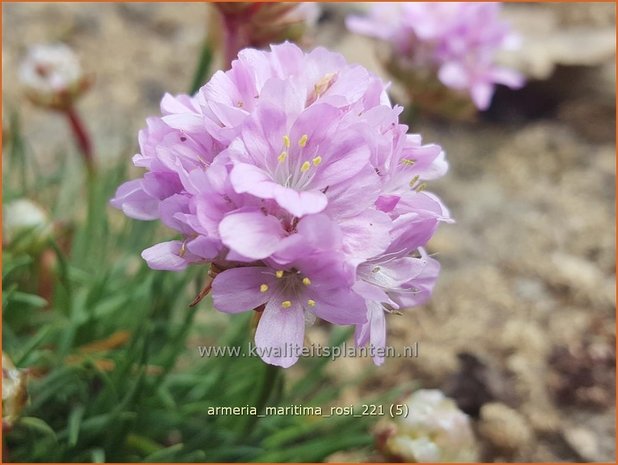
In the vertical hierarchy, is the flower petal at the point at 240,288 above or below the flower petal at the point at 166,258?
below

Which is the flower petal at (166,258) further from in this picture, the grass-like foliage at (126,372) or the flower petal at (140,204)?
the grass-like foliage at (126,372)

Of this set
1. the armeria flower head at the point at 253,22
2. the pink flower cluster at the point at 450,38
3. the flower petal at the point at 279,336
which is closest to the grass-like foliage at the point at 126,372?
the flower petal at the point at 279,336

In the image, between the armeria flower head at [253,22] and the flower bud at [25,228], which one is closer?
the armeria flower head at [253,22]

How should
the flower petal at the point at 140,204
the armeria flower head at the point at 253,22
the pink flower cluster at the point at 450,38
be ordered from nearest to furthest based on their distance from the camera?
the flower petal at the point at 140,204 → the armeria flower head at the point at 253,22 → the pink flower cluster at the point at 450,38

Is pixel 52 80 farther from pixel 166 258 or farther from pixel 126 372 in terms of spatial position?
pixel 166 258

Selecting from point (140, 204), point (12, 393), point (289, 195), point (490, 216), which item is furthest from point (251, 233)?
point (490, 216)

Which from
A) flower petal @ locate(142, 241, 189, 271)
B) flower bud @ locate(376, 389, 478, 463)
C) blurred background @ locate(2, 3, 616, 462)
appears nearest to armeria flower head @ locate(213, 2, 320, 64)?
blurred background @ locate(2, 3, 616, 462)
